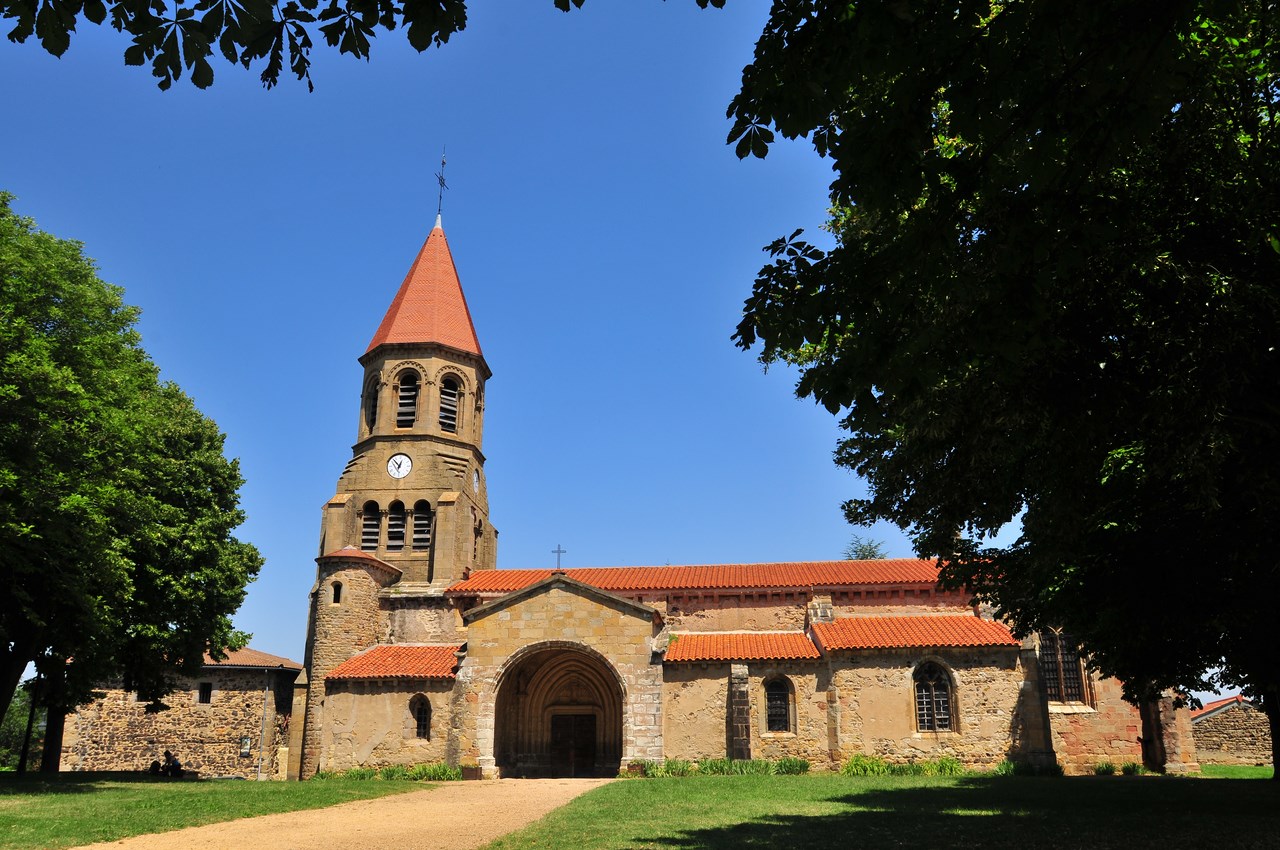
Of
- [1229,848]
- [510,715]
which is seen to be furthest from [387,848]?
[510,715]

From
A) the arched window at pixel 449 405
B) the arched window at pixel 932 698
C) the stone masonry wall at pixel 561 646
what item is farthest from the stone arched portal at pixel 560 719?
the arched window at pixel 449 405

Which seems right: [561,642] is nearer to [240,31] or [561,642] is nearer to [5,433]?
[5,433]

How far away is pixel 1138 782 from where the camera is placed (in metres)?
22.2

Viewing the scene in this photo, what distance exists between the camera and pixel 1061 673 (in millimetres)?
28703

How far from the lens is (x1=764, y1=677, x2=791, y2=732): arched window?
1062 inches

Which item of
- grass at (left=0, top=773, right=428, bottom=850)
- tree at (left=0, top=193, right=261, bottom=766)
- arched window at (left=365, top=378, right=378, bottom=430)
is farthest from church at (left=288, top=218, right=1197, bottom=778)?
tree at (left=0, top=193, right=261, bottom=766)

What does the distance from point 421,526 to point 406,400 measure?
5.28m

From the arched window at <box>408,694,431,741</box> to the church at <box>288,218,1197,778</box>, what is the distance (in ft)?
0.22

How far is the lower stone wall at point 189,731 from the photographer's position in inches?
1362

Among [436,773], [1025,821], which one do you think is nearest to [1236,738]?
[1025,821]

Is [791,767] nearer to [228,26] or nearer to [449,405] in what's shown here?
[449,405]

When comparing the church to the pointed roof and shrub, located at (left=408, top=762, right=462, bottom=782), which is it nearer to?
shrub, located at (left=408, top=762, right=462, bottom=782)

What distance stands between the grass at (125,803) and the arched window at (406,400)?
14985mm

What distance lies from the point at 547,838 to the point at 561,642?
1590 centimetres
